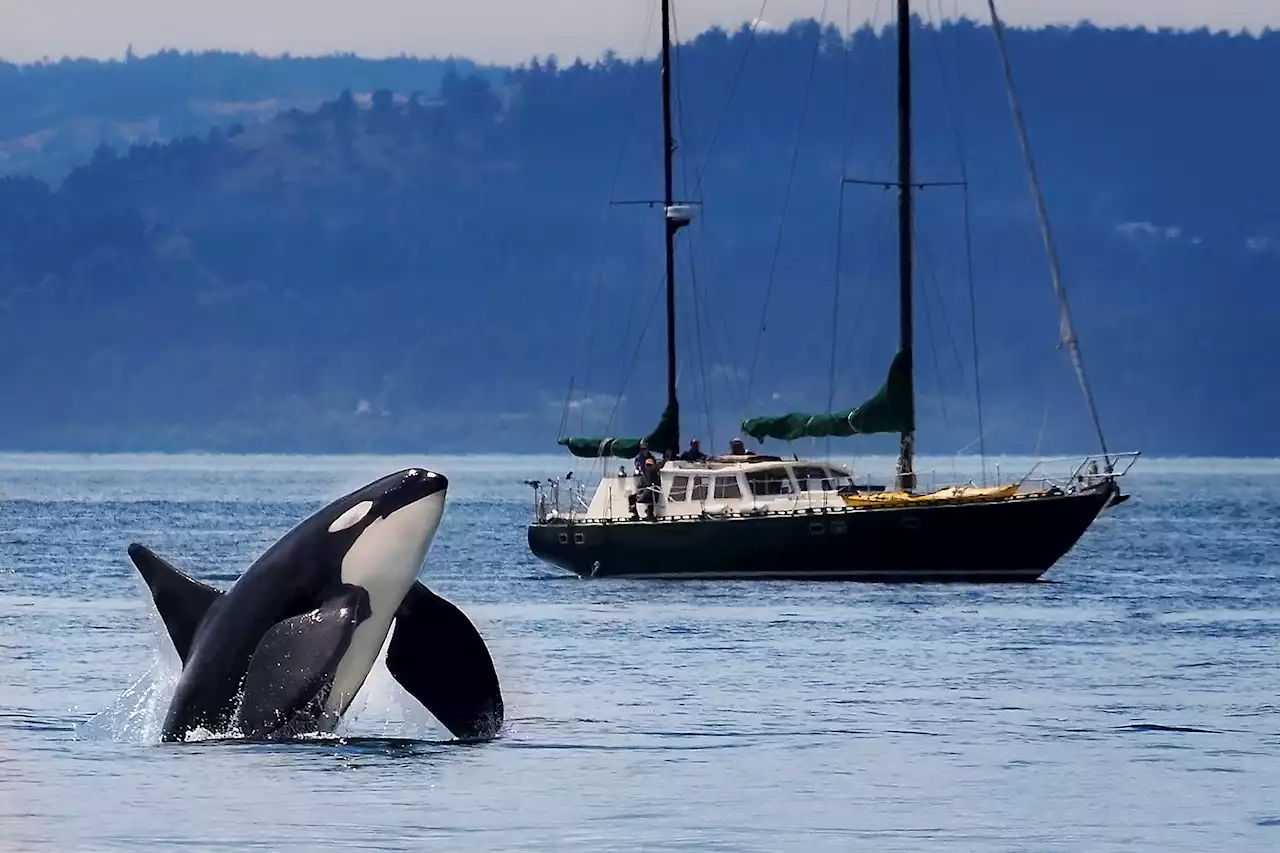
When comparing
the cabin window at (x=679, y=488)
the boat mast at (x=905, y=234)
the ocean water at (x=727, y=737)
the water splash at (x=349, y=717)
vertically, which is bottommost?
the ocean water at (x=727, y=737)

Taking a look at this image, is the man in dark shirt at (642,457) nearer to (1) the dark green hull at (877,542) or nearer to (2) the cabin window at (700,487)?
(1) the dark green hull at (877,542)

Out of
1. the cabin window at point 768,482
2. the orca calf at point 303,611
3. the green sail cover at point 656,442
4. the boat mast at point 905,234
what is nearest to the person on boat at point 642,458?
the cabin window at point 768,482

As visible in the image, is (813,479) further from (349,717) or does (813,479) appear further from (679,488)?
(349,717)

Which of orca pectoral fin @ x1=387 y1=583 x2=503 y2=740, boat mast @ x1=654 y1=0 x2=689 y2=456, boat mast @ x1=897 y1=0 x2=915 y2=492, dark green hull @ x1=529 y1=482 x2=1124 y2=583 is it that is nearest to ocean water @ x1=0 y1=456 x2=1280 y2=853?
dark green hull @ x1=529 y1=482 x2=1124 y2=583

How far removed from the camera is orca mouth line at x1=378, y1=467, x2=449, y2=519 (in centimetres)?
2323

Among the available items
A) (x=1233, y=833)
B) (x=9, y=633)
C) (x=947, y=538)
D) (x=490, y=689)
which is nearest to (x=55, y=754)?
(x=490, y=689)

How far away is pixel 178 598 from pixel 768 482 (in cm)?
3493

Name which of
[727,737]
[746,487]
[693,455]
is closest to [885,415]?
[693,455]

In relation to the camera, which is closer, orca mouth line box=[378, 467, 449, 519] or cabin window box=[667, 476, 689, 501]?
orca mouth line box=[378, 467, 449, 519]

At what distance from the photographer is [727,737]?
29.1 metres

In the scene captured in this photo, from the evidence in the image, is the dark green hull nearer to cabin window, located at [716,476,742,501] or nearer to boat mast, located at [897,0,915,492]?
cabin window, located at [716,476,742,501]

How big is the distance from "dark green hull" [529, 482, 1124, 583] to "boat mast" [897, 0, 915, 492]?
295 cm

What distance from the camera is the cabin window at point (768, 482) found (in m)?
57.5

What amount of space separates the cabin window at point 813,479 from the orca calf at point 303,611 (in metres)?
34.1
